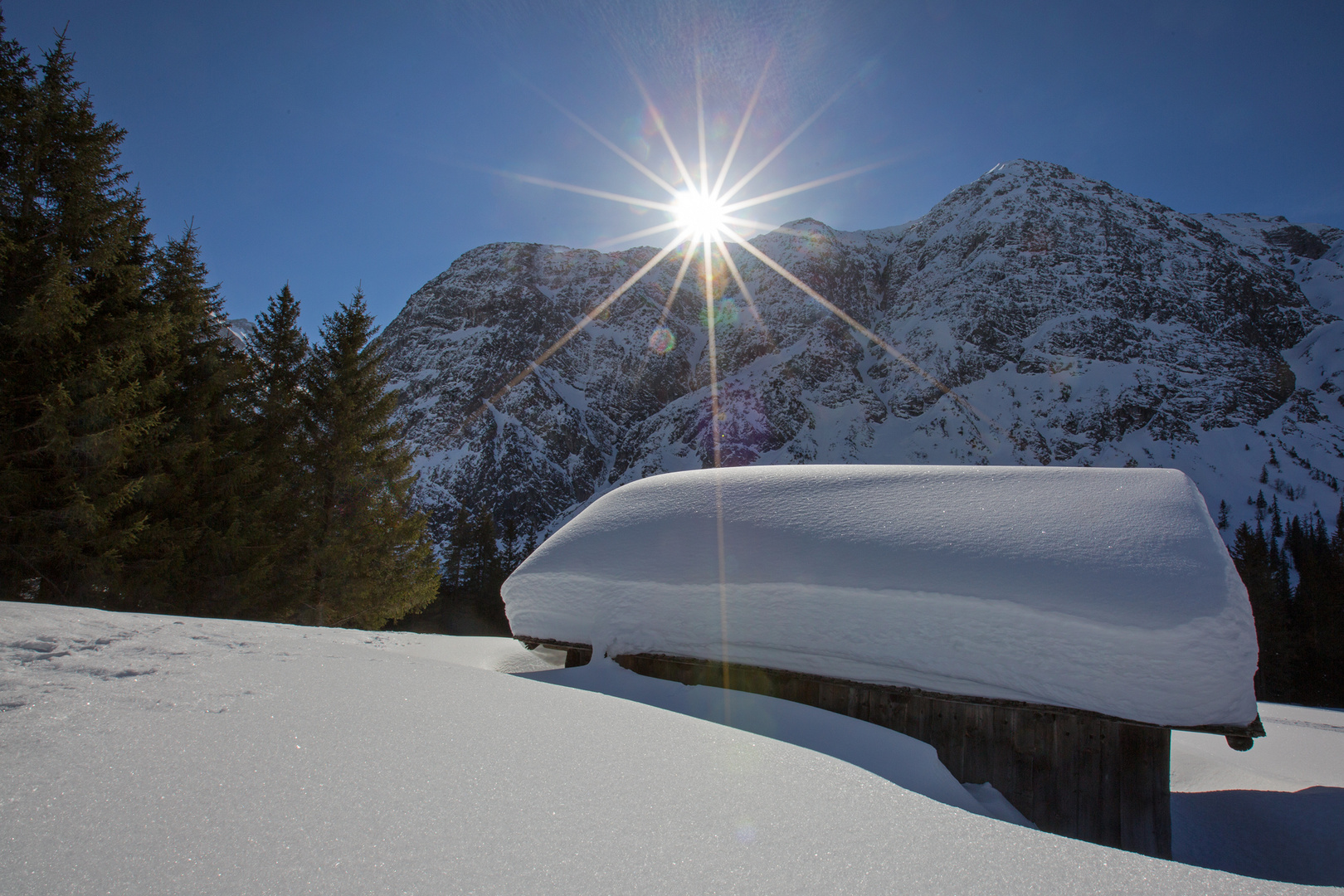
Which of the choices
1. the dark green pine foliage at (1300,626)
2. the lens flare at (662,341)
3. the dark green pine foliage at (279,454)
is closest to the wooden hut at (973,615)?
the dark green pine foliage at (279,454)

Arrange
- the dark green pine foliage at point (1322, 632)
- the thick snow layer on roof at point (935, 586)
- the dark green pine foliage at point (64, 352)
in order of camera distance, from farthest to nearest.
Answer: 1. the dark green pine foliage at point (1322, 632)
2. the dark green pine foliage at point (64, 352)
3. the thick snow layer on roof at point (935, 586)

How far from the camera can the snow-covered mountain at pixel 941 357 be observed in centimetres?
10188

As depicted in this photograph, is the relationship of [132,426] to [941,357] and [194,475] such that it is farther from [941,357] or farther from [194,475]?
[941,357]

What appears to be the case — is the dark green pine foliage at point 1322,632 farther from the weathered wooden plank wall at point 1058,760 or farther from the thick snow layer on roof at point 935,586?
the thick snow layer on roof at point 935,586

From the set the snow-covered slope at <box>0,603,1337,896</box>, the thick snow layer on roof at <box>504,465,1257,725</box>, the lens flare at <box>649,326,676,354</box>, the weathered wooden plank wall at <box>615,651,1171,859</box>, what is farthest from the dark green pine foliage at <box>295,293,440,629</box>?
the lens flare at <box>649,326,676,354</box>

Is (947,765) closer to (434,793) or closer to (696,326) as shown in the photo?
(434,793)

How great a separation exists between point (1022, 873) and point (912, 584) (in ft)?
7.78

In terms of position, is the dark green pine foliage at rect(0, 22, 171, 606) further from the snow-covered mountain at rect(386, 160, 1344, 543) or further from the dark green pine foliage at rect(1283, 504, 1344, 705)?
the snow-covered mountain at rect(386, 160, 1344, 543)

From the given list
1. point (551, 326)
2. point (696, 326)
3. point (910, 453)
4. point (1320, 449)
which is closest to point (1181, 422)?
point (1320, 449)

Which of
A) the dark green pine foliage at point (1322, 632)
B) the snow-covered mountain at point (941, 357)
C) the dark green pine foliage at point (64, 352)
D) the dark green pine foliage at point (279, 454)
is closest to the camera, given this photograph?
the dark green pine foliage at point (64, 352)

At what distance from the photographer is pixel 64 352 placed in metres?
8.20

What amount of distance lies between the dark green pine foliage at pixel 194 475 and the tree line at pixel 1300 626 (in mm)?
33335

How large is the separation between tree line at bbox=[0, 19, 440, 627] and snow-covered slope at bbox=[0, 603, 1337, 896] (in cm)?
681

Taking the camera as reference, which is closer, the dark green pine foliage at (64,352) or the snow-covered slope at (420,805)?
the snow-covered slope at (420,805)
